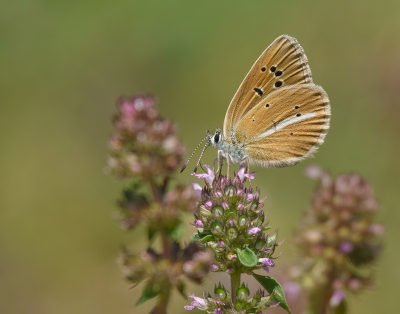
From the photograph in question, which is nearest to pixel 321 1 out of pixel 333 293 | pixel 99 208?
pixel 99 208

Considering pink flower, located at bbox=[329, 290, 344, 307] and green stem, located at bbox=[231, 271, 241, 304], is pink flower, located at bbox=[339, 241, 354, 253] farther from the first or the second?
green stem, located at bbox=[231, 271, 241, 304]

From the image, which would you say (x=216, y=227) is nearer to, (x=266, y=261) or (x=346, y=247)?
(x=266, y=261)

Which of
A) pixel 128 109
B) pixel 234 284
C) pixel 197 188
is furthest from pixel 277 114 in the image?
pixel 234 284

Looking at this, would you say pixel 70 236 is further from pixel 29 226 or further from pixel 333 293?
pixel 333 293

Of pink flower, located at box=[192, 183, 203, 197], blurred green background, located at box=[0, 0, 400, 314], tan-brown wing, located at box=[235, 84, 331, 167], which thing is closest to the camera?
pink flower, located at box=[192, 183, 203, 197]

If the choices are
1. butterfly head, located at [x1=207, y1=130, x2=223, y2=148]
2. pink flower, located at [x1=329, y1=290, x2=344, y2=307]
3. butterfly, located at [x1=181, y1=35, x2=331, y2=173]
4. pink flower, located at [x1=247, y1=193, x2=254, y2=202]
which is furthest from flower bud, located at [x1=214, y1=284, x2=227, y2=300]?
butterfly head, located at [x1=207, y1=130, x2=223, y2=148]

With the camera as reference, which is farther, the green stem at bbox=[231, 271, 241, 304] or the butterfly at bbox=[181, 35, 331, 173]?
the butterfly at bbox=[181, 35, 331, 173]

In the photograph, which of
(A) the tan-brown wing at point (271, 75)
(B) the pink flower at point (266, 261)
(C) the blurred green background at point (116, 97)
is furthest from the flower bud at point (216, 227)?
(C) the blurred green background at point (116, 97)
